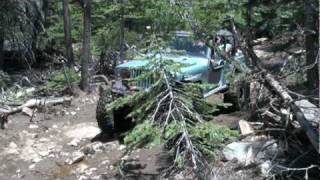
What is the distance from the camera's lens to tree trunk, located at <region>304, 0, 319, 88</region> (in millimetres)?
9859

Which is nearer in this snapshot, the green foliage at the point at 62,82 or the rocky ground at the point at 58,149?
the rocky ground at the point at 58,149

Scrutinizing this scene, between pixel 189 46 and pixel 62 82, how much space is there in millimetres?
5243

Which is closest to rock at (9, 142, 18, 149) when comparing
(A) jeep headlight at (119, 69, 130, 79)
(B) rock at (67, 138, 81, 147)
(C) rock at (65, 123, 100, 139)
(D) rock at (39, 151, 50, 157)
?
(D) rock at (39, 151, 50, 157)

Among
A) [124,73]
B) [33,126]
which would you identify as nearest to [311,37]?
[124,73]

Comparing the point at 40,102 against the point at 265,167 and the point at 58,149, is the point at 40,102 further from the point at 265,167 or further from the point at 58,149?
the point at 265,167

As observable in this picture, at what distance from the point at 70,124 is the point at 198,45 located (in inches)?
143

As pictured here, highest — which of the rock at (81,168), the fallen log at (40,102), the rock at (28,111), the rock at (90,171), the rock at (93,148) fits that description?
the fallen log at (40,102)

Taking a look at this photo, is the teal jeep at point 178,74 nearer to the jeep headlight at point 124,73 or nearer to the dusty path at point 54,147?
the jeep headlight at point 124,73

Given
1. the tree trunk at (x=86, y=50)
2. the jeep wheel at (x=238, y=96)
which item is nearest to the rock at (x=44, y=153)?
the jeep wheel at (x=238, y=96)

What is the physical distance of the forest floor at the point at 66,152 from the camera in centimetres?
992

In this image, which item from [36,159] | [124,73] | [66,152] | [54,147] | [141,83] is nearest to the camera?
[141,83]

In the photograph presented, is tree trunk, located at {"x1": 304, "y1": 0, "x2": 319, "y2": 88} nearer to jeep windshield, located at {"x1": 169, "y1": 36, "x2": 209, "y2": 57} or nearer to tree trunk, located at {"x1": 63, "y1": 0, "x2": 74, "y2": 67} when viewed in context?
jeep windshield, located at {"x1": 169, "y1": 36, "x2": 209, "y2": 57}

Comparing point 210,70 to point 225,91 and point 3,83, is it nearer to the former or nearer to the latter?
point 225,91

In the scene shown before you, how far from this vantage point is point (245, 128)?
9.77 meters
